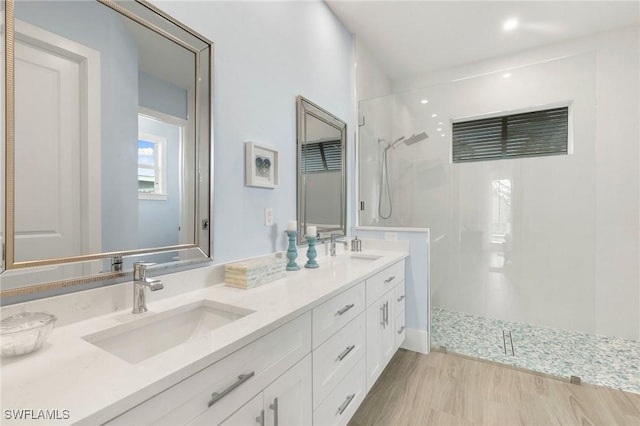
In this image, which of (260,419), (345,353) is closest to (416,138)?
(345,353)

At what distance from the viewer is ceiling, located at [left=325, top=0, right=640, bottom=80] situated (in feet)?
7.57

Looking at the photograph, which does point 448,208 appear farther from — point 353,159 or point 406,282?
point 353,159

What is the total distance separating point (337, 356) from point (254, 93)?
1.38 meters

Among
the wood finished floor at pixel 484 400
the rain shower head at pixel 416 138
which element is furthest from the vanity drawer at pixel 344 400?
the rain shower head at pixel 416 138

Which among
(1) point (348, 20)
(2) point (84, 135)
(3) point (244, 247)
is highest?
(1) point (348, 20)

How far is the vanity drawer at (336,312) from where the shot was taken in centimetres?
115

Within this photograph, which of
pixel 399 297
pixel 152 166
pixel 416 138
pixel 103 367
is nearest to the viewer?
pixel 103 367

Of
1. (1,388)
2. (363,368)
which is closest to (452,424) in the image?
(363,368)

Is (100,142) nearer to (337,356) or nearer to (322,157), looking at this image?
(337,356)

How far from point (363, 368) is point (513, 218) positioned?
1.86 m

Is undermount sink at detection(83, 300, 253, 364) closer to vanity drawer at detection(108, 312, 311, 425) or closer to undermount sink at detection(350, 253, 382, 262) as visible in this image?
vanity drawer at detection(108, 312, 311, 425)

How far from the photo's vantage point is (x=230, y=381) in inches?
30.0

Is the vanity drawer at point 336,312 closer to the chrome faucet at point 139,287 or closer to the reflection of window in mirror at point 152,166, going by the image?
the chrome faucet at point 139,287

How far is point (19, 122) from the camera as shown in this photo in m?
0.81
